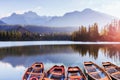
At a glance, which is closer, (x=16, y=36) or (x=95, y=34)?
(x=95, y=34)

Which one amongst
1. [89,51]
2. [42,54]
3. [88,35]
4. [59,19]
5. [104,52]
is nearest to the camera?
[42,54]

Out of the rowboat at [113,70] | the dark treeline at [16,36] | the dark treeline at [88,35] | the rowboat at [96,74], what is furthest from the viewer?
the dark treeline at [88,35]

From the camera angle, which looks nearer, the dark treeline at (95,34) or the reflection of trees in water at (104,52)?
the reflection of trees in water at (104,52)

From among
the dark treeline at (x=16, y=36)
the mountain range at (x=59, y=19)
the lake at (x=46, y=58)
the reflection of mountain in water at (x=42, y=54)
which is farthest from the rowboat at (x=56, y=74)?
the mountain range at (x=59, y=19)

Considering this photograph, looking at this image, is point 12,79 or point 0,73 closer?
point 12,79

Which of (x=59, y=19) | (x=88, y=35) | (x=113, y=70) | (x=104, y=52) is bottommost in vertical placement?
(x=104, y=52)

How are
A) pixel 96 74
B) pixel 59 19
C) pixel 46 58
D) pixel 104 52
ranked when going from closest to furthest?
pixel 96 74 < pixel 46 58 < pixel 104 52 < pixel 59 19

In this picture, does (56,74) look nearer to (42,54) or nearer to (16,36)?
(42,54)

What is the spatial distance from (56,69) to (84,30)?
123 feet

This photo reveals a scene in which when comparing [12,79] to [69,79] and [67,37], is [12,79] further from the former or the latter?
[67,37]

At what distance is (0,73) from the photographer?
45.6 feet

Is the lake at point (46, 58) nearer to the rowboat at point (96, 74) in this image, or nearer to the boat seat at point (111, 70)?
the rowboat at point (96, 74)

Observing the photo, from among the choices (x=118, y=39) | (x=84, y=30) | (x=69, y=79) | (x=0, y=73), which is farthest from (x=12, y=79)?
(x=84, y=30)

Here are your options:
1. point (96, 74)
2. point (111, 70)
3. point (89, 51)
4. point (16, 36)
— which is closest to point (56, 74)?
point (96, 74)
